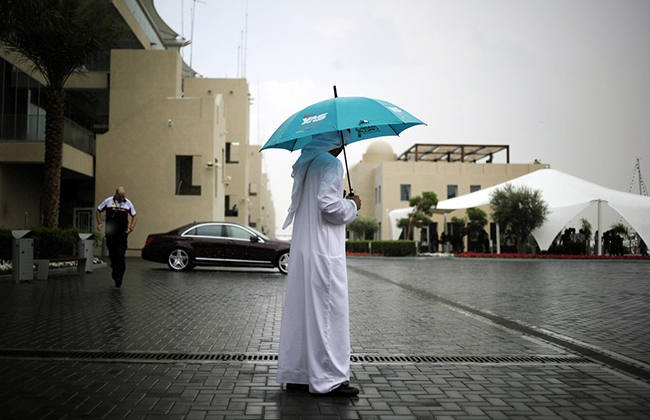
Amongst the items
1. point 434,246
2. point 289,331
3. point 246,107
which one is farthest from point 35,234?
point 246,107

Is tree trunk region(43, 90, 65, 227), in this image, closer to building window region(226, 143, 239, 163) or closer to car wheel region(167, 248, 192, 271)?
car wheel region(167, 248, 192, 271)

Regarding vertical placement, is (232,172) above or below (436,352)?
above

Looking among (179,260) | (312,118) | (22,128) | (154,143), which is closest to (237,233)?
(179,260)

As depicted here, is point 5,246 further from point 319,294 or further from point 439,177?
point 439,177

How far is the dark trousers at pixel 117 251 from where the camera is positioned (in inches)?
463

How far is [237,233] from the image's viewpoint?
1841 centimetres

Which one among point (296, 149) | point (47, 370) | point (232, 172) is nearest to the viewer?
point (47, 370)

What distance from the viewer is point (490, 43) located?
1839 centimetres

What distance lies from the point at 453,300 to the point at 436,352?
4942 mm

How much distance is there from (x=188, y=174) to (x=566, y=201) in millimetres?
20065

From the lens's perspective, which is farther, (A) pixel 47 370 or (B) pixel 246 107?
(B) pixel 246 107

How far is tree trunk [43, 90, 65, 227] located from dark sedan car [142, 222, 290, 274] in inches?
139

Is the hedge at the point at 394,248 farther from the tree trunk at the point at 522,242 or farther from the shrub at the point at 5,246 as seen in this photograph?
the shrub at the point at 5,246

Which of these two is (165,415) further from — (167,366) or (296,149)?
(296,149)
